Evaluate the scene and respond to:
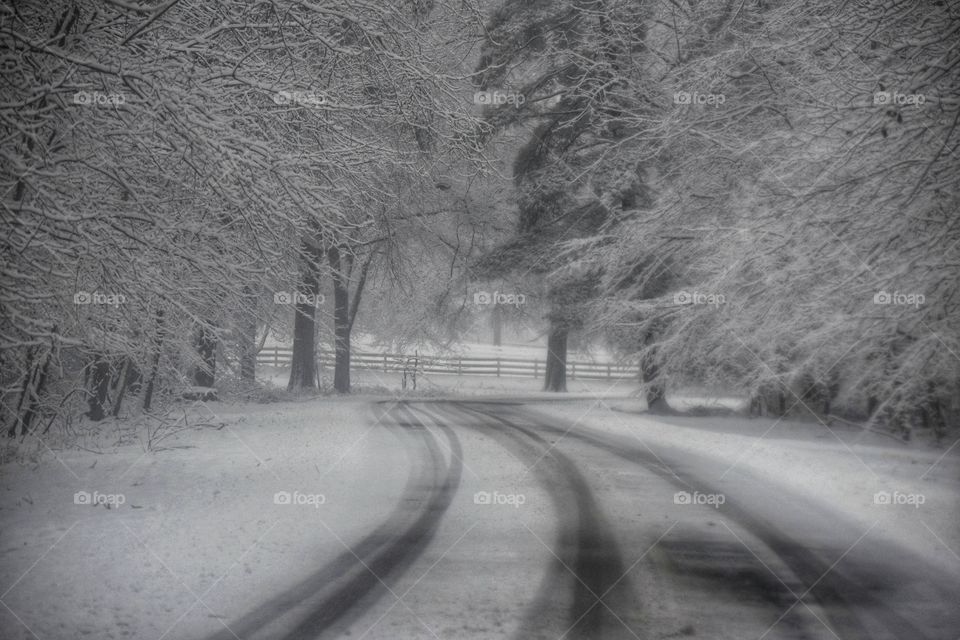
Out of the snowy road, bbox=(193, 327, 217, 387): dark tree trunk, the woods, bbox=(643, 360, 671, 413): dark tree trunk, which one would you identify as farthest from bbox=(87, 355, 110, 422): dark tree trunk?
bbox=(643, 360, 671, 413): dark tree trunk

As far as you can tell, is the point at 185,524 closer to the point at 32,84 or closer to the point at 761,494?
the point at 32,84

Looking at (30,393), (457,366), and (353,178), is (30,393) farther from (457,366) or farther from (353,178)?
(457,366)

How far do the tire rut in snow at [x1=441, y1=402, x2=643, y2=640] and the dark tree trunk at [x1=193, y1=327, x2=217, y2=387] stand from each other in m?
4.27

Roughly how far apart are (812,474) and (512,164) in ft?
41.4

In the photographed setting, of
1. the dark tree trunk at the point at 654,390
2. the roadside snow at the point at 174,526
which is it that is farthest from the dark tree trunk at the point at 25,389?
the dark tree trunk at the point at 654,390

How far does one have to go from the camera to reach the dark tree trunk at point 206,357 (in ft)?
28.4

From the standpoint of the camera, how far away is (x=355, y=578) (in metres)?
5.95

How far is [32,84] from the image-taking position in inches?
223

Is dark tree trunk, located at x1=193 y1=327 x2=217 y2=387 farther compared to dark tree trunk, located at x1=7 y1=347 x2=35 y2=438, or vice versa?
dark tree trunk, located at x1=193 y1=327 x2=217 y2=387

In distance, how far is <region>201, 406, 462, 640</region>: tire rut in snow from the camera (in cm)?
503

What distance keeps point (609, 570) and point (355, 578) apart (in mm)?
2226

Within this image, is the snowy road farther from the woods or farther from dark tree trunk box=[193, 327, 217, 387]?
dark tree trunk box=[193, 327, 217, 387]

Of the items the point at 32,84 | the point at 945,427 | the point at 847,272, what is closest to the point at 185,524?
the point at 32,84

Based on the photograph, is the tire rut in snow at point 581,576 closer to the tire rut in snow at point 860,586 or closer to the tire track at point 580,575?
the tire track at point 580,575
